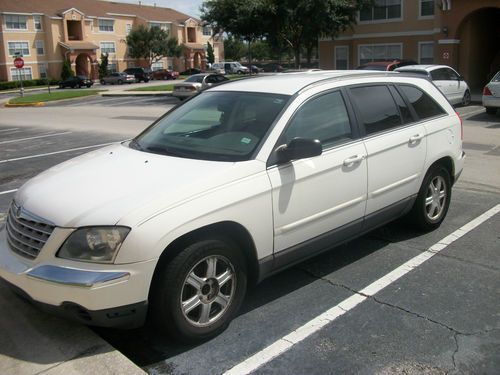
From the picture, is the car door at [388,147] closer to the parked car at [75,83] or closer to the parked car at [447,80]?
the parked car at [447,80]

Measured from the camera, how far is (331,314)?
393cm

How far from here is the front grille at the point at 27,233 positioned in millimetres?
3275

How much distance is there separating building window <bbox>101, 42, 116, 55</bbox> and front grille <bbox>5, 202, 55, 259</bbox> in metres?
73.3

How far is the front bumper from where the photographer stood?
10.1 feet

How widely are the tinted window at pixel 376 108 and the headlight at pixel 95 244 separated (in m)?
2.49

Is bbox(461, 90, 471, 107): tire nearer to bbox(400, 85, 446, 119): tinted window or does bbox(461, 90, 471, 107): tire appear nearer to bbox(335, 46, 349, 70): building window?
bbox(335, 46, 349, 70): building window

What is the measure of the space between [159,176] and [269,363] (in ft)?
4.57

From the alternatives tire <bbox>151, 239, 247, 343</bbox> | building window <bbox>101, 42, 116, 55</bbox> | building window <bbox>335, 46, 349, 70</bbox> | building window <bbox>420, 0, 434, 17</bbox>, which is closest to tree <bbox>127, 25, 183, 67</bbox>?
building window <bbox>101, 42, 116, 55</bbox>

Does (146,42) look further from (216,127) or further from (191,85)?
(216,127)

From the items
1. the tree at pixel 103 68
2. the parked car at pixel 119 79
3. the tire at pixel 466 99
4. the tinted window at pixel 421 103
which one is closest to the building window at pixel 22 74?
the tree at pixel 103 68

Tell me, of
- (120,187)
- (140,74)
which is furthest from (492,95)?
(140,74)

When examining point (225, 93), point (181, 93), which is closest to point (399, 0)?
point (181, 93)

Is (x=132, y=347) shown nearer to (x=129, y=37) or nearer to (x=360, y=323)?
(x=360, y=323)

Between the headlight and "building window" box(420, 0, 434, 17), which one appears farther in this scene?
"building window" box(420, 0, 434, 17)
